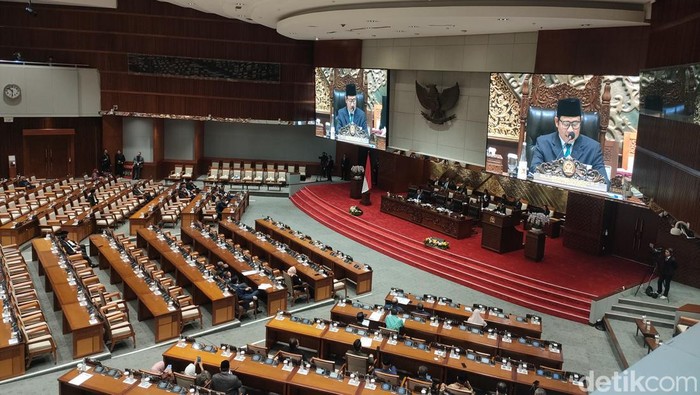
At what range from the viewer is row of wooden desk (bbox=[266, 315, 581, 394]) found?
8.14m

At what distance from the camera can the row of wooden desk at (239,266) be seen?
1148 centimetres

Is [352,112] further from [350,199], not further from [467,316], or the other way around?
[467,316]

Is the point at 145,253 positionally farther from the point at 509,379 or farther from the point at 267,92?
the point at 267,92

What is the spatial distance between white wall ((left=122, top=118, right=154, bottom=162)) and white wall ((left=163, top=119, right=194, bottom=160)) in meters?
1.02

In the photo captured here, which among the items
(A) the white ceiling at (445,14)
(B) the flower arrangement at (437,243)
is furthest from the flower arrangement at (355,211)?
(A) the white ceiling at (445,14)

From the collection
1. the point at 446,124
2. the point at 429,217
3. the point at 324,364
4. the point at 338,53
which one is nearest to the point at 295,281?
the point at 324,364

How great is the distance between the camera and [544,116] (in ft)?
47.3

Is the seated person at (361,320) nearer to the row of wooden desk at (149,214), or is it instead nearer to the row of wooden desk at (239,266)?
the row of wooden desk at (239,266)

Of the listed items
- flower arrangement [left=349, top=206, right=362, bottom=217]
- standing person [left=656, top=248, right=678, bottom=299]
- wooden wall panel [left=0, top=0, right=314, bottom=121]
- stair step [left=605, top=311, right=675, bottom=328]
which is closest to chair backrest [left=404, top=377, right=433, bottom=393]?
stair step [left=605, top=311, right=675, bottom=328]

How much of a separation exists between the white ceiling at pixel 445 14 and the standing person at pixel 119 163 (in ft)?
32.3

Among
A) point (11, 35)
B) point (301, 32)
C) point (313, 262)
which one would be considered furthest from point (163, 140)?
point (313, 262)

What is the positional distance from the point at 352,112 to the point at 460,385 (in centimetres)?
1535

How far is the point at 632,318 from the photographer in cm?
1188

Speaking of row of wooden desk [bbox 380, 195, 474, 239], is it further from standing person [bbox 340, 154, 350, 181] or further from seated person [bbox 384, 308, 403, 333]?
seated person [bbox 384, 308, 403, 333]
